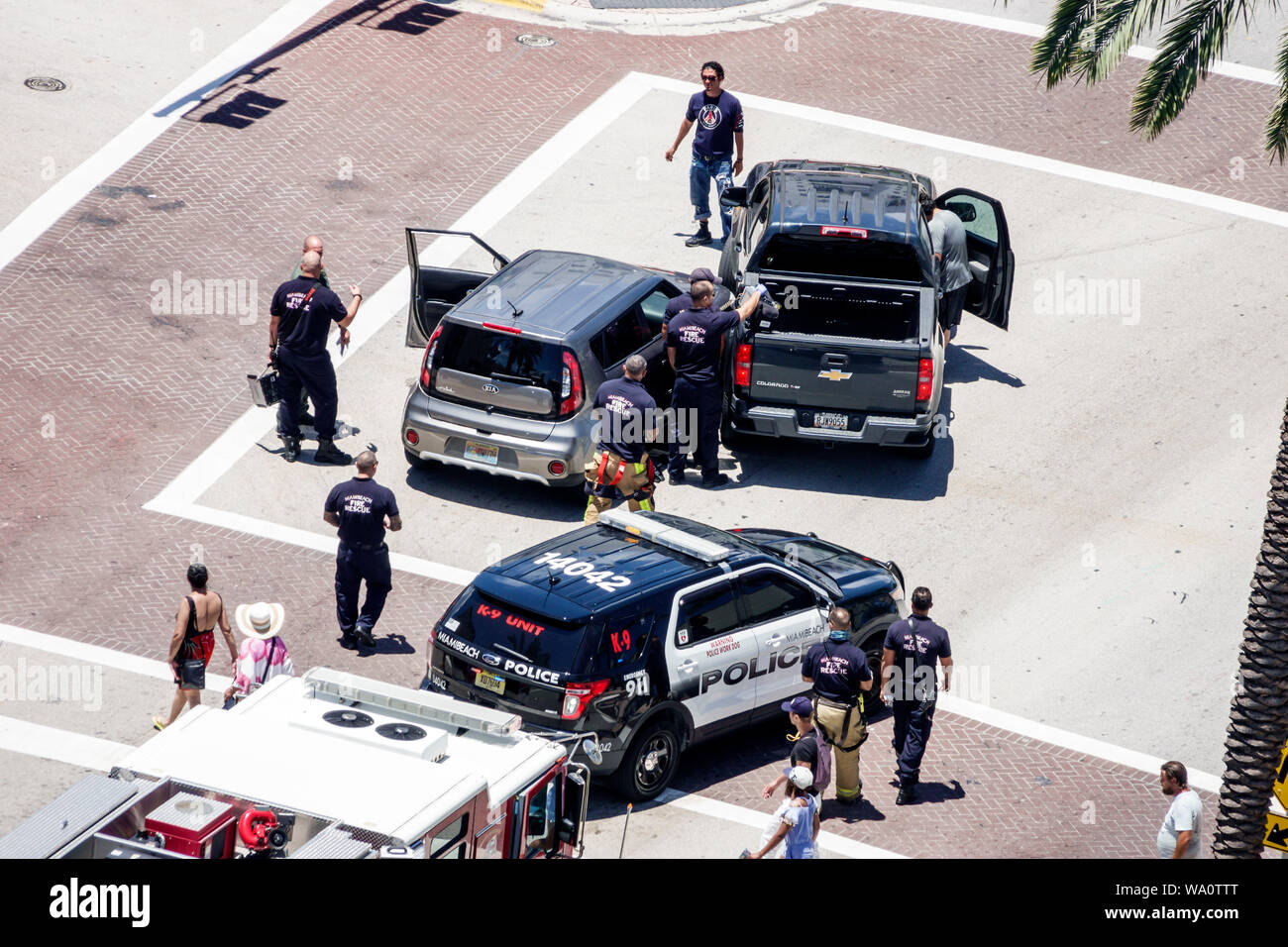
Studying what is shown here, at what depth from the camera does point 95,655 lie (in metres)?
14.3

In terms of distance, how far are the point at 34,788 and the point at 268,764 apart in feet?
11.8

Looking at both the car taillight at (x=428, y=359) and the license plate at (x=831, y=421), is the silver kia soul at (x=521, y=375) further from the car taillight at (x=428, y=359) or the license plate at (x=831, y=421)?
the license plate at (x=831, y=421)

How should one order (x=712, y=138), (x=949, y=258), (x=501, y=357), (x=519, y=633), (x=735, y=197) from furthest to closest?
(x=712, y=138) < (x=735, y=197) < (x=949, y=258) < (x=501, y=357) < (x=519, y=633)

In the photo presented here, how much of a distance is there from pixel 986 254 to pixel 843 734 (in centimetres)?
754

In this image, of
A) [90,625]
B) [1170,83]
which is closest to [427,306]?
[90,625]

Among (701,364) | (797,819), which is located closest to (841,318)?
(701,364)

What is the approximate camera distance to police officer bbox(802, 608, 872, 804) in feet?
42.0

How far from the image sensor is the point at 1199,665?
1502cm

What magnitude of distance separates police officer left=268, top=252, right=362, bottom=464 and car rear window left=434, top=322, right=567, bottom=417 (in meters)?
→ 1.04

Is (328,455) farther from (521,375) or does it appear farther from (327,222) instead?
(327,222)

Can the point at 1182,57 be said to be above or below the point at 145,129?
above

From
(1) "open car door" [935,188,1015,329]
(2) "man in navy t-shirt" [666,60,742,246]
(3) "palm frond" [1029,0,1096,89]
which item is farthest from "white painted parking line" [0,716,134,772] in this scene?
(2) "man in navy t-shirt" [666,60,742,246]

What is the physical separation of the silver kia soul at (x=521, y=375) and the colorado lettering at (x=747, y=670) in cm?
355
